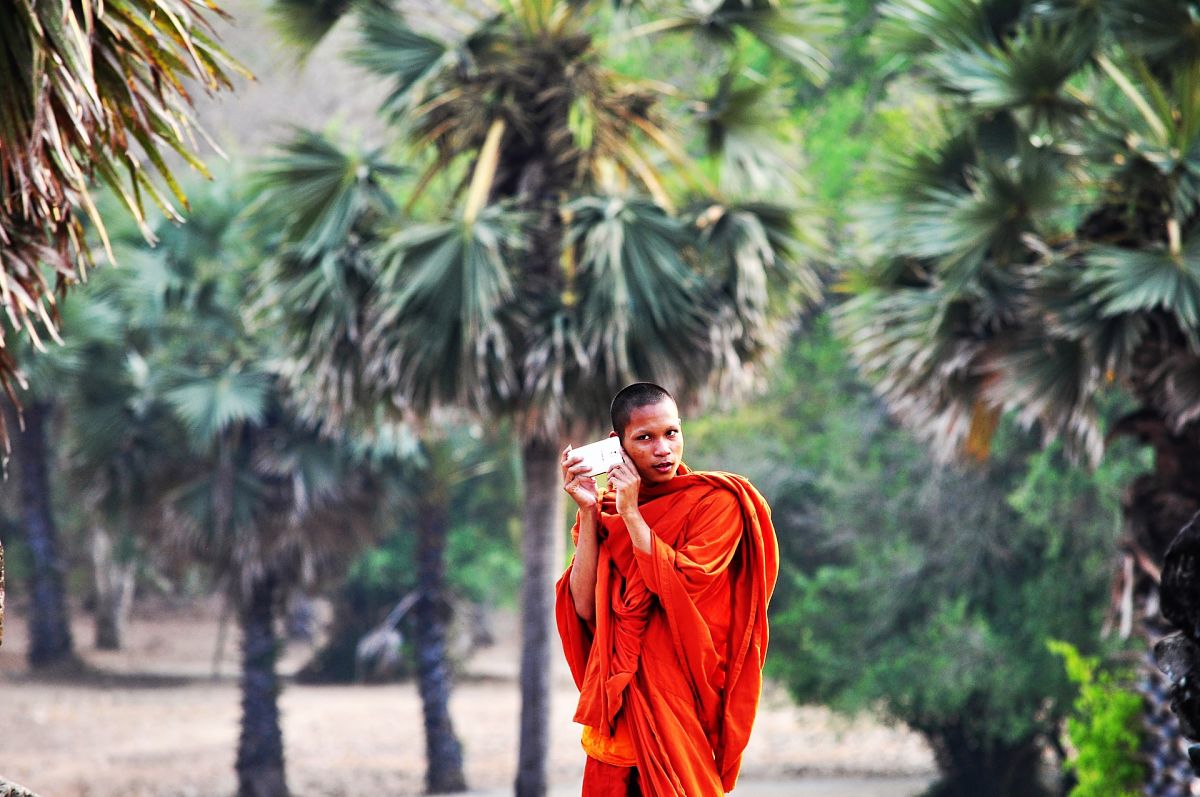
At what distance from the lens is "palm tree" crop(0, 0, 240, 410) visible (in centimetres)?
423

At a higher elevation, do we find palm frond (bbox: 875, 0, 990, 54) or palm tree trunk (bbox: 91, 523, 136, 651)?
palm frond (bbox: 875, 0, 990, 54)

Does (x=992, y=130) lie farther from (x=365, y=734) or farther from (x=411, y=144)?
(x=365, y=734)

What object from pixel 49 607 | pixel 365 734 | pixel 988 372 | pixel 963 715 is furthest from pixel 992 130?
pixel 49 607

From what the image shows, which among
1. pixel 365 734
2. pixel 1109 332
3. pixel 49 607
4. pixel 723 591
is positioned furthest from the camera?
pixel 49 607

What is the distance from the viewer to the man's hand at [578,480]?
13.2 ft

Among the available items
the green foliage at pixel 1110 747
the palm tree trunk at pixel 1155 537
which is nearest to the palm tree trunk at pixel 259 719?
the green foliage at pixel 1110 747

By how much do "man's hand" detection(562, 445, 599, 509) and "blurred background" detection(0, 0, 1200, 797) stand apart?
1.36 m

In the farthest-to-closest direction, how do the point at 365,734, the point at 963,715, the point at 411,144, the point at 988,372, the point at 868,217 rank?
the point at 365,734
the point at 963,715
the point at 411,144
the point at 868,217
the point at 988,372

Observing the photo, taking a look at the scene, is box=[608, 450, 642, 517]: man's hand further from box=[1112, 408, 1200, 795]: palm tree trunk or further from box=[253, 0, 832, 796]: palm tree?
box=[253, 0, 832, 796]: palm tree

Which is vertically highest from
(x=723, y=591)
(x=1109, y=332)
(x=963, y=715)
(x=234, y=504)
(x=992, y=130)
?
(x=992, y=130)

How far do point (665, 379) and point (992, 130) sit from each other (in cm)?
297

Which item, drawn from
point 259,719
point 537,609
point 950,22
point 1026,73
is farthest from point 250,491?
point 1026,73

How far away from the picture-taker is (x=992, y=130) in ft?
31.5

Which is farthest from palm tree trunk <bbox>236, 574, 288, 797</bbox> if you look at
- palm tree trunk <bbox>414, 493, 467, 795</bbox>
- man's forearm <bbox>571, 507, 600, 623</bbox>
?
man's forearm <bbox>571, 507, 600, 623</bbox>
